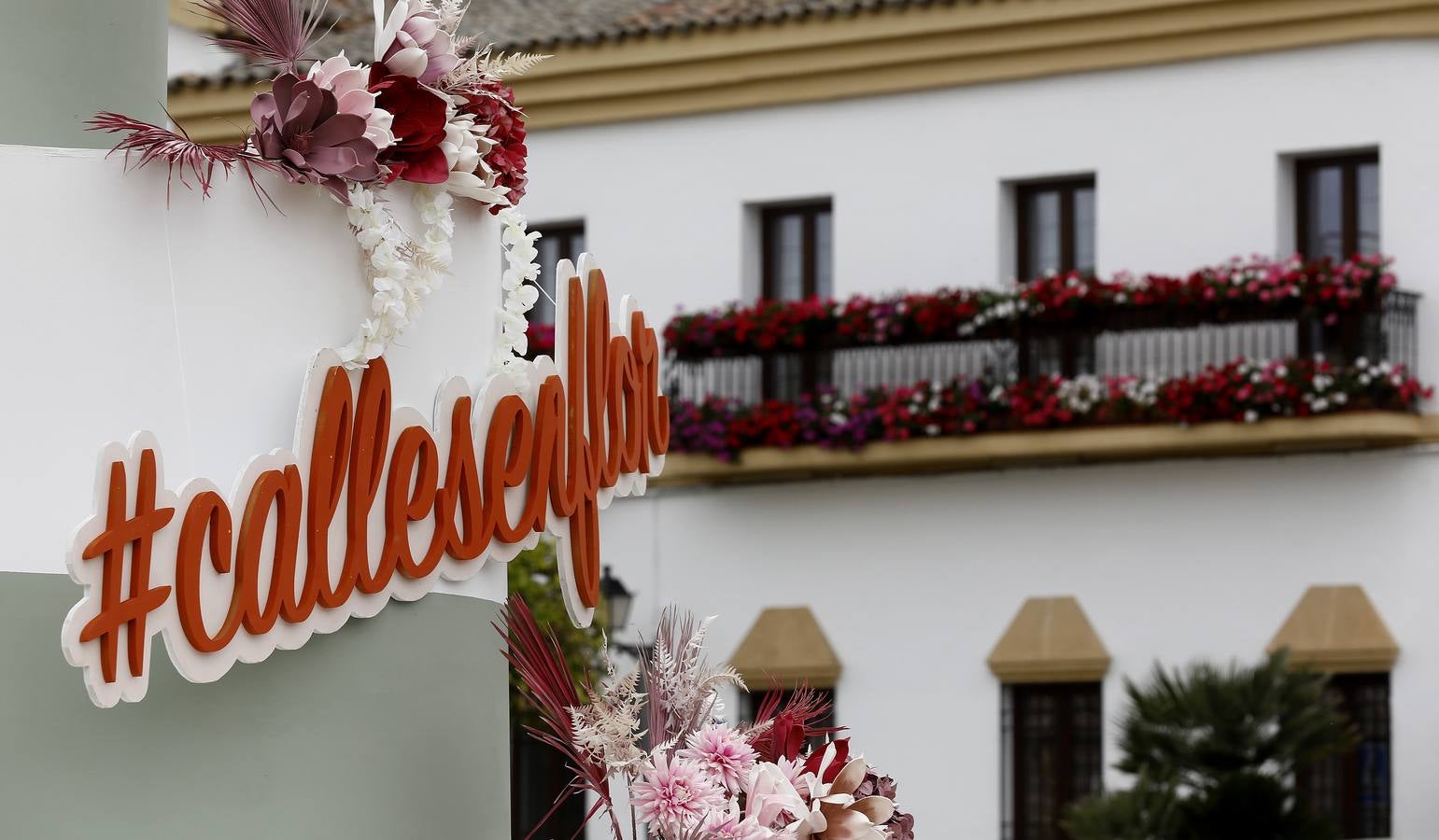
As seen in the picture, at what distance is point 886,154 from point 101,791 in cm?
1742

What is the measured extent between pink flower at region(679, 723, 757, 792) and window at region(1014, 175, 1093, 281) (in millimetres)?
15627

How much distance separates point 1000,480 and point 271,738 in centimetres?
1587

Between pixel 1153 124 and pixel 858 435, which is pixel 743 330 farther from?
pixel 1153 124

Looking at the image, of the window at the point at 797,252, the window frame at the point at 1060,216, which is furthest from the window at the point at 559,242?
the window frame at the point at 1060,216

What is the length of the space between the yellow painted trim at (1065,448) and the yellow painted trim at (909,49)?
317 cm

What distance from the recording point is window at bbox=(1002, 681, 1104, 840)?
23.5 m

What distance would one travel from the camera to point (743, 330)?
2434 cm

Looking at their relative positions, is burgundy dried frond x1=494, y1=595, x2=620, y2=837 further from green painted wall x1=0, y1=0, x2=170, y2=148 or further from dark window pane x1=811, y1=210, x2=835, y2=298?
dark window pane x1=811, y1=210, x2=835, y2=298

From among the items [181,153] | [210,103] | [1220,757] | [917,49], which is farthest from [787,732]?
[210,103]

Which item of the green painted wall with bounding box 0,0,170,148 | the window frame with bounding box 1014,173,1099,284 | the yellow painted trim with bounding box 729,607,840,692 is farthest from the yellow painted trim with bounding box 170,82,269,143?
the green painted wall with bounding box 0,0,170,148

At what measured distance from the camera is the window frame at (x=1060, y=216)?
24.3 m

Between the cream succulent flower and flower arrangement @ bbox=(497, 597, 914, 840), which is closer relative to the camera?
flower arrangement @ bbox=(497, 597, 914, 840)

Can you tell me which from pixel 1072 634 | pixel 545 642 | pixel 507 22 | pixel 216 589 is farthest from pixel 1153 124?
pixel 216 589

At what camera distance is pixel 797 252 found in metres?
25.6
